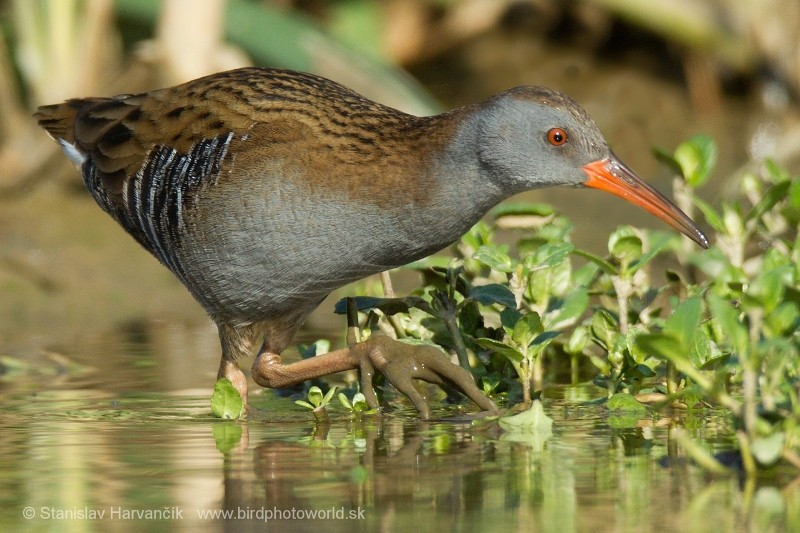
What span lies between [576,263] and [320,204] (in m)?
3.13

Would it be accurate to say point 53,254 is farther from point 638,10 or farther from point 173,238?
point 638,10

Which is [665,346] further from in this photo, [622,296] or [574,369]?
[574,369]

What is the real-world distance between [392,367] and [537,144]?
0.88 meters

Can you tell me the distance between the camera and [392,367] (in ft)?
16.2

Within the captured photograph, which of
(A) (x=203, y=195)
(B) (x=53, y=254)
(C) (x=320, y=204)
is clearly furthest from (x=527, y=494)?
(B) (x=53, y=254)

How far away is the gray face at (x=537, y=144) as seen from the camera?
484cm

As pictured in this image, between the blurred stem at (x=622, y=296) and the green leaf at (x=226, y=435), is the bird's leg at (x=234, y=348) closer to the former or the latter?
the green leaf at (x=226, y=435)

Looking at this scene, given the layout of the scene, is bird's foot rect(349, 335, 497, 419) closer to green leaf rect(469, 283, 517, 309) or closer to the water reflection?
the water reflection

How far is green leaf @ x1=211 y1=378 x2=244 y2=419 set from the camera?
15.6ft

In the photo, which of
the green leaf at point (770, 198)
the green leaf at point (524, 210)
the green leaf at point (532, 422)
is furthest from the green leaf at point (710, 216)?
the green leaf at point (532, 422)

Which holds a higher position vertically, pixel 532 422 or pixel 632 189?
pixel 632 189

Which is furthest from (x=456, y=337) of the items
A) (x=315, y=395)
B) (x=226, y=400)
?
(x=226, y=400)

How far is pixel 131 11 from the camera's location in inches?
353
